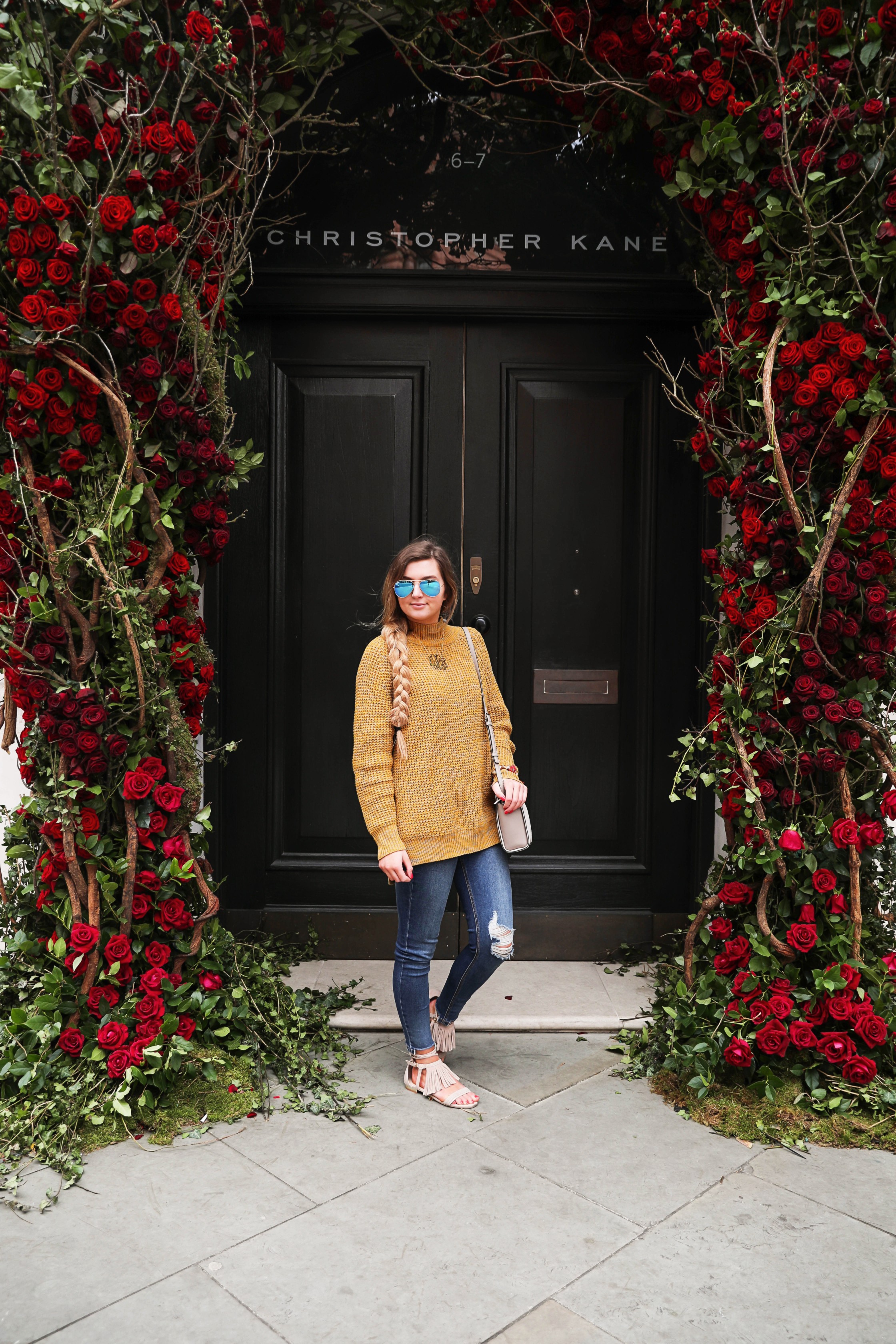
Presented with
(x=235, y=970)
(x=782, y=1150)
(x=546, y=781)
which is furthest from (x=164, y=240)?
(x=782, y=1150)

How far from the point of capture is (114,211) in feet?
9.07

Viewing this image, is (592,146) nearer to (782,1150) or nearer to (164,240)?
(164,240)

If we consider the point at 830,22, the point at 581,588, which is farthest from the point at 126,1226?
the point at 830,22

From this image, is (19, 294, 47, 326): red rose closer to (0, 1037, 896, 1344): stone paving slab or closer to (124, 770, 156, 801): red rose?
(124, 770, 156, 801): red rose

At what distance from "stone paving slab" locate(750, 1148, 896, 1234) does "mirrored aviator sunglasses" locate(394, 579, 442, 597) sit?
6.11 feet

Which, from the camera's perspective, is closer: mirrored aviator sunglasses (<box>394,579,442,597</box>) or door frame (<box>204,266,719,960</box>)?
mirrored aviator sunglasses (<box>394,579,442,597</box>)

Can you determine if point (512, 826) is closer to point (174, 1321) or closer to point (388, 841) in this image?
point (388, 841)

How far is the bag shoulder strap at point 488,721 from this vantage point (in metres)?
3.13

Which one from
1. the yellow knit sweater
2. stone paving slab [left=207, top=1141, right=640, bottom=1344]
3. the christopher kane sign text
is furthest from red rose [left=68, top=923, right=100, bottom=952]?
the christopher kane sign text

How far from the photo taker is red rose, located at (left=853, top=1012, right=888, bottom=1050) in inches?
116

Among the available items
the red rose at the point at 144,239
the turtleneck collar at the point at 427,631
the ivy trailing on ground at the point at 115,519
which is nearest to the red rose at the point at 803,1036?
the ivy trailing on ground at the point at 115,519

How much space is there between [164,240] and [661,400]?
2186 mm

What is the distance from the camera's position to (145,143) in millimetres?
2828

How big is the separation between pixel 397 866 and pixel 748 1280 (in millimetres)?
1336
